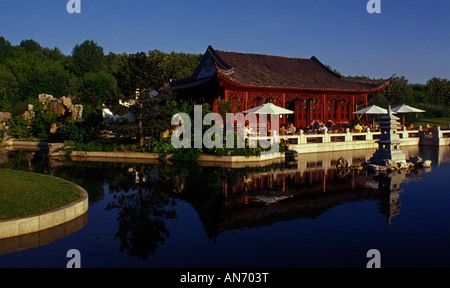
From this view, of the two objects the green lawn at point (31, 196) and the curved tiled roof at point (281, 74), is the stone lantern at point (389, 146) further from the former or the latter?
the green lawn at point (31, 196)

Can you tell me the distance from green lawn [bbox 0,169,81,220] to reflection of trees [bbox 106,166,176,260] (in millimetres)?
1220

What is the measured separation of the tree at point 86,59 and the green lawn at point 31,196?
60432 millimetres

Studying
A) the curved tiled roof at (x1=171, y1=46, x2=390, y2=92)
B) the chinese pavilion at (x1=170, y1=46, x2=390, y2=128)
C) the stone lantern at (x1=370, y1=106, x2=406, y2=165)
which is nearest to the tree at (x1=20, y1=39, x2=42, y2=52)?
the chinese pavilion at (x1=170, y1=46, x2=390, y2=128)

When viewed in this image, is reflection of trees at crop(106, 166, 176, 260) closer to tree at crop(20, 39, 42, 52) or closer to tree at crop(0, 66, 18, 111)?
tree at crop(0, 66, 18, 111)

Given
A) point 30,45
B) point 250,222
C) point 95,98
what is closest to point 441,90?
point 95,98

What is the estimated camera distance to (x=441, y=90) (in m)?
58.9

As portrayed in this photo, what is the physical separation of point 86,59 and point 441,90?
2261 inches

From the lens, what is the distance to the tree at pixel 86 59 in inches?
2621

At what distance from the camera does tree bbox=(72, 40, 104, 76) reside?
218ft

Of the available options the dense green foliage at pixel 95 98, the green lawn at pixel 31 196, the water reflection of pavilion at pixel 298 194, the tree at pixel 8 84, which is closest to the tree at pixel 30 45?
the dense green foliage at pixel 95 98

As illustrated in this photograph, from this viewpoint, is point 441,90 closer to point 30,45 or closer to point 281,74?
point 281,74

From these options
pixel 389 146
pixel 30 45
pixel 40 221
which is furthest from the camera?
pixel 30 45
